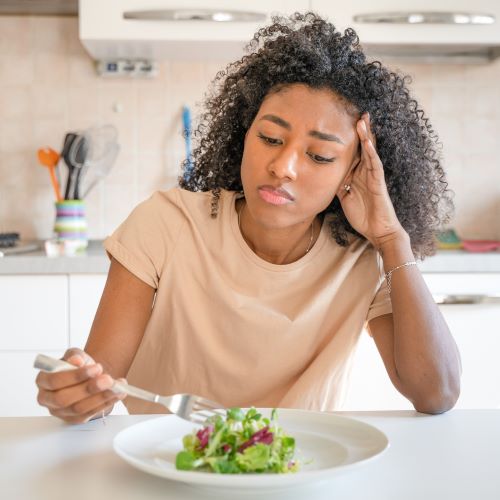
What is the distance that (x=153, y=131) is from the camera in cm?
284

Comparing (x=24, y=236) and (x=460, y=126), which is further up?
(x=460, y=126)

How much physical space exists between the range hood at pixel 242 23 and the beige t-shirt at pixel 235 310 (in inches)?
45.0

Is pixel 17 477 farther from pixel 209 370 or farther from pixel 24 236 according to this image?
pixel 24 236

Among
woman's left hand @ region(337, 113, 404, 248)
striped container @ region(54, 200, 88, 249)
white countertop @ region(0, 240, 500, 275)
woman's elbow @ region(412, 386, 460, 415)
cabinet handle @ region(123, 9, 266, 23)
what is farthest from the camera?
striped container @ region(54, 200, 88, 249)

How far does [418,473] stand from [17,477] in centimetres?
41

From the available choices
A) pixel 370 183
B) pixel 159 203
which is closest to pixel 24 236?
pixel 159 203

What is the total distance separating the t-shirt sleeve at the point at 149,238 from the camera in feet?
4.47

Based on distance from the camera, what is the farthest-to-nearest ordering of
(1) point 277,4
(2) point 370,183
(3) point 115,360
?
(1) point 277,4 < (2) point 370,183 < (3) point 115,360

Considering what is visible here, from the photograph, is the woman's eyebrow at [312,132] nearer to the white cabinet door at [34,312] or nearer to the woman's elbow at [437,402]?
the woman's elbow at [437,402]

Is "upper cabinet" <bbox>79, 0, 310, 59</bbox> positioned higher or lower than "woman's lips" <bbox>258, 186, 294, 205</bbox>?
higher

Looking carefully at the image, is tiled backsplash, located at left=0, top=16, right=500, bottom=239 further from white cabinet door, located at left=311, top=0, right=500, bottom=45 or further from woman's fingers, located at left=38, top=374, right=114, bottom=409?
woman's fingers, located at left=38, top=374, right=114, bottom=409

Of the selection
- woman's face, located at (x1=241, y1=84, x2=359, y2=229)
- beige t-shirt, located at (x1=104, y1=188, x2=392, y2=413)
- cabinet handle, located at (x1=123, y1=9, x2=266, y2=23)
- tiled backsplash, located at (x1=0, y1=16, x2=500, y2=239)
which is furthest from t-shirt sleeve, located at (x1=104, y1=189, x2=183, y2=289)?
tiled backsplash, located at (x1=0, y1=16, x2=500, y2=239)

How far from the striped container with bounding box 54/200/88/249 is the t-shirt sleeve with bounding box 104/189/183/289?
1.17 m

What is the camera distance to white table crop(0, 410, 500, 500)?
2.65ft
